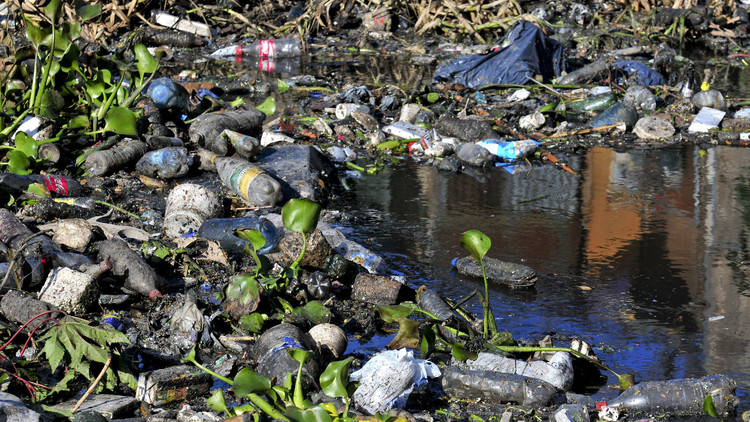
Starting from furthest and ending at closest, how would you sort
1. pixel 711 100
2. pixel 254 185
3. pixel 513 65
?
pixel 513 65 < pixel 711 100 < pixel 254 185

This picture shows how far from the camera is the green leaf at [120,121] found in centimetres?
539

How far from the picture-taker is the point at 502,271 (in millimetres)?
4031

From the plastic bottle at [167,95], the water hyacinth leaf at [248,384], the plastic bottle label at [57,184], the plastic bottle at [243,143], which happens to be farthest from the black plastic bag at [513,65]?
the water hyacinth leaf at [248,384]

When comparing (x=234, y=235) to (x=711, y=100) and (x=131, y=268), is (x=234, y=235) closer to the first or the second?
(x=131, y=268)

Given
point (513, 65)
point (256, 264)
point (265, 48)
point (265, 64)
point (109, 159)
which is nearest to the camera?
point (256, 264)

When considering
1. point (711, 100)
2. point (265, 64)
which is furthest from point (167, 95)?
point (711, 100)

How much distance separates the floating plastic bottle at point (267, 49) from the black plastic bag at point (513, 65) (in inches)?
140

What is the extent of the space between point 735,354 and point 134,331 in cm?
255


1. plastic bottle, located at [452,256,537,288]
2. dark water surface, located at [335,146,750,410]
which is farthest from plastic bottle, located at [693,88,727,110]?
plastic bottle, located at [452,256,537,288]

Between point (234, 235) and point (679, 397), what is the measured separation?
2342 mm

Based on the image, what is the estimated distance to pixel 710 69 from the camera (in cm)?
980

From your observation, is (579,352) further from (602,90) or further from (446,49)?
(446,49)

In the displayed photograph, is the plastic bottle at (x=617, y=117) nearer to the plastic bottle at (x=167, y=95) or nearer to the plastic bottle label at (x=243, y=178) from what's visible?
the plastic bottle label at (x=243, y=178)

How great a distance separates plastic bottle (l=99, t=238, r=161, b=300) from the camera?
11.8ft
